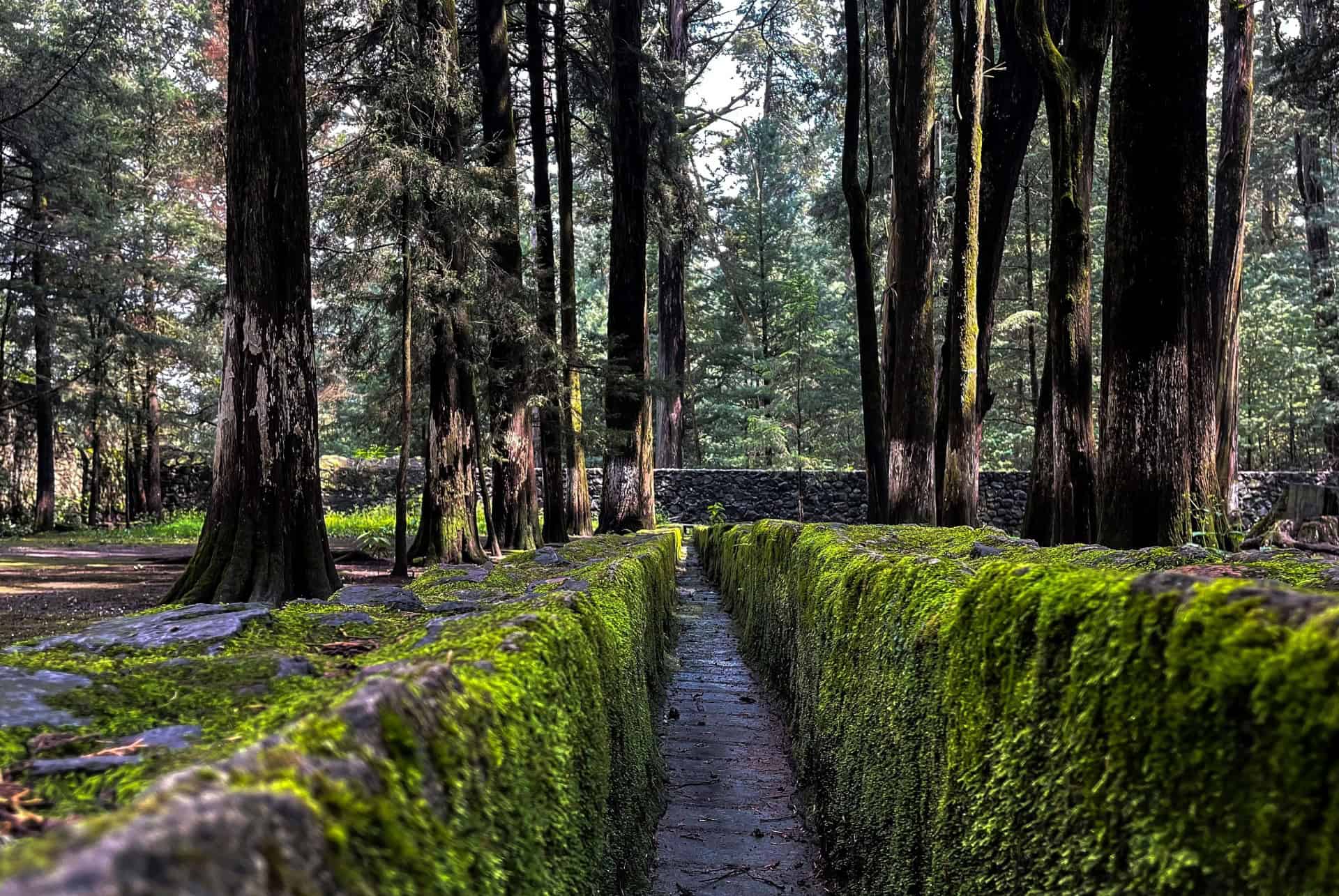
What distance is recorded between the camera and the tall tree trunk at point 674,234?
16.2 metres

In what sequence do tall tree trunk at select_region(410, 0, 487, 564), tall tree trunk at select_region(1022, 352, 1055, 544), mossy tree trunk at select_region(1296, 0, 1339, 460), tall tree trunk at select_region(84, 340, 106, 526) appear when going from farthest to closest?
mossy tree trunk at select_region(1296, 0, 1339, 460) < tall tree trunk at select_region(84, 340, 106, 526) < tall tree trunk at select_region(410, 0, 487, 564) < tall tree trunk at select_region(1022, 352, 1055, 544)

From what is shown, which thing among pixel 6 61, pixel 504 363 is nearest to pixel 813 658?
pixel 504 363

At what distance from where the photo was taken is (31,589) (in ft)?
31.6

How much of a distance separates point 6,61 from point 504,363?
16544 mm

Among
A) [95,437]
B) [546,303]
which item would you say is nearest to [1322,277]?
[546,303]

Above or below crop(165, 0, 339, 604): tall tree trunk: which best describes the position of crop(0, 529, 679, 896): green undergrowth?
below

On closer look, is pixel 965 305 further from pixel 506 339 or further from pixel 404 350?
pixel 404 350

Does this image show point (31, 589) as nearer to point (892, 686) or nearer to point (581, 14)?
point (892, 686)

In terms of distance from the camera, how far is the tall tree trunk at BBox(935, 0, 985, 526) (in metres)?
9.62

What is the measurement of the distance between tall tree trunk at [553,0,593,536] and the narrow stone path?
21.9 ft

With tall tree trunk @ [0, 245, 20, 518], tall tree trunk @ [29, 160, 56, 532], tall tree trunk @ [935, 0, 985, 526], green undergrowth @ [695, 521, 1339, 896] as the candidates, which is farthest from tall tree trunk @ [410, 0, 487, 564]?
tall tree trunk @ [29, 160, 56, 532]

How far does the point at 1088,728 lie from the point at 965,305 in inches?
330

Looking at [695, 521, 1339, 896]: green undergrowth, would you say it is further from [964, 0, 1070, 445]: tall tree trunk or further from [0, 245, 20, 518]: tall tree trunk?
[0, 245, 20, 518]: tall tree trunk

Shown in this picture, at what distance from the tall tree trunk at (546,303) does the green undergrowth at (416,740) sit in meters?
8.72
